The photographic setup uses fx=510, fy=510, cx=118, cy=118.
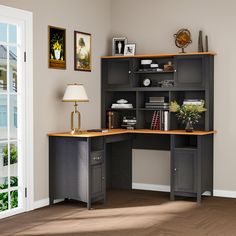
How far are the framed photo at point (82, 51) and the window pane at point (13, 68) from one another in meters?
1.14

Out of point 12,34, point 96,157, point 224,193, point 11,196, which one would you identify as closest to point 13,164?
point 11,196

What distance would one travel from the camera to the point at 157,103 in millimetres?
7164

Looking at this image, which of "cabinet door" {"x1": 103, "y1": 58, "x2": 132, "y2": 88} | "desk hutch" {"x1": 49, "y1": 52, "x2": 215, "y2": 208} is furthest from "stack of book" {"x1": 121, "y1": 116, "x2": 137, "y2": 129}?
"cabinet door" {"x1": 103, "y1": 58, "x2": 132, "y2": 88}

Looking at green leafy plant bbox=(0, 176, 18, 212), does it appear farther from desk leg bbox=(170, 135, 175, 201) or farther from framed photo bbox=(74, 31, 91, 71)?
desk leg bbox=(170, 135, 175, 201)

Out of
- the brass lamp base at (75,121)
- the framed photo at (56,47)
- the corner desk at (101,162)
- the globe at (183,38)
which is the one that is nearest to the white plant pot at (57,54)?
the framed photo at (56,47)

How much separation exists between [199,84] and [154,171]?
4.89 feet

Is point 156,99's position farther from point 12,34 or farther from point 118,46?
point 12,34

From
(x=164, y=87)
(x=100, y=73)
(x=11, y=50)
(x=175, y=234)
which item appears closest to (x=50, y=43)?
(x=11, y=50)

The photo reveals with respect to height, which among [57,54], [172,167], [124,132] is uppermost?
[57,54]

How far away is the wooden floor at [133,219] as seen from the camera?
5.17m

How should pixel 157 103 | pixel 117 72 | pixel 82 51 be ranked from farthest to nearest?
pixel 117 72
pixel 157 103
pixel 82 51

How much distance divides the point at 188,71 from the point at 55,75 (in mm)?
1883

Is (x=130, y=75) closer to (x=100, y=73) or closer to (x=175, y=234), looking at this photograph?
(x=100, y=73)

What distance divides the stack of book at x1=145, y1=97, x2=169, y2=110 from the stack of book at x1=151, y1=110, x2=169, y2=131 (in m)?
0.07
